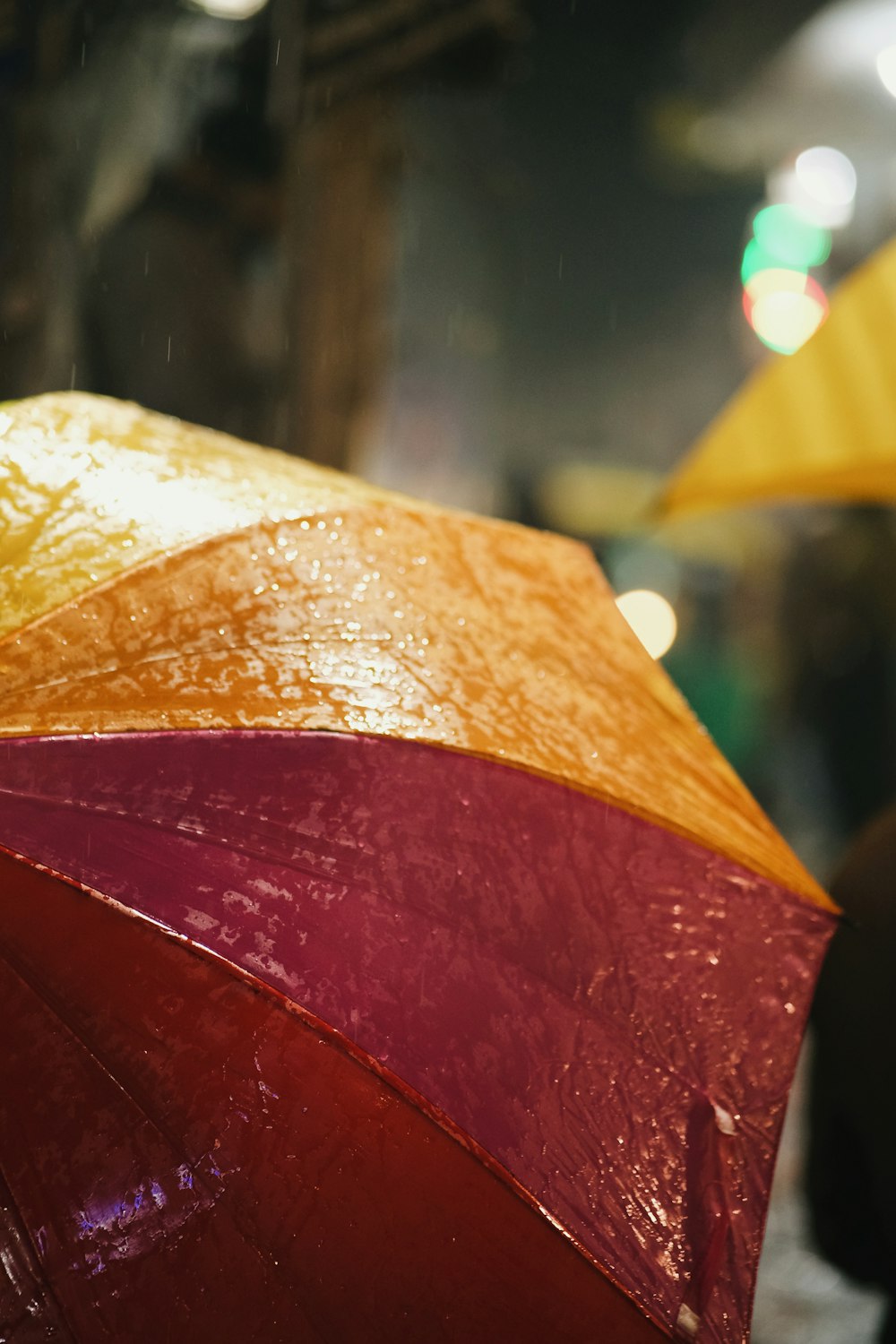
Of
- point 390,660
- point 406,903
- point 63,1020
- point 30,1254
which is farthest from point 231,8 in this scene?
point 30,1254

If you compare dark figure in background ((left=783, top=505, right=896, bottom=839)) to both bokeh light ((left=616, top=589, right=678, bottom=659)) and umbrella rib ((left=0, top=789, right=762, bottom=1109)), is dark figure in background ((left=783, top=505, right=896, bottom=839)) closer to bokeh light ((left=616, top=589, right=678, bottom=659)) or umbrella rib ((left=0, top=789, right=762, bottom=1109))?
bokeh light ((left=616, top=589, right=678, bottom=659))

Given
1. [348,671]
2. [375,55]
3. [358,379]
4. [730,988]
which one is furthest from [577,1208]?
[358,379]

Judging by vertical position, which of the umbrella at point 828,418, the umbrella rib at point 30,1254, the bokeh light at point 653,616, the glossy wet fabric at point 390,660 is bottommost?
the umbrella rib at point 30,1254

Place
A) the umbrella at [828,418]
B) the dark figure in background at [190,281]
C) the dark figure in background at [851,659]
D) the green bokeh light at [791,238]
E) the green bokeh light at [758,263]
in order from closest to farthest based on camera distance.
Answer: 1. the umbrella at [828,418]
2. the dark figure in background at [190,281]
3. the dark figure in background at [851,659]
4. the green bokeh light at [791,238]
5. the green bokeh light at [758,263]

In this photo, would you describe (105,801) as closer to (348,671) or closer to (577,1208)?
(348,671)

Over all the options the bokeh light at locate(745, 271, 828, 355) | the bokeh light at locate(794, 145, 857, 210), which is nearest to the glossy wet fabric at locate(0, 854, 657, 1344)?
the bokeh light at locate(745, 271, 828, 355)

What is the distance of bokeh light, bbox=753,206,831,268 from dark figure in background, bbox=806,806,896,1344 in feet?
50.6

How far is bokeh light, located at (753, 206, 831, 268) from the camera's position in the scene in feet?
53.0

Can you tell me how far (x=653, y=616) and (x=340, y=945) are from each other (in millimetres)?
15641

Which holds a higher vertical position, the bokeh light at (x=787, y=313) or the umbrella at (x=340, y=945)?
the bokeh light at (x=787, y=313)

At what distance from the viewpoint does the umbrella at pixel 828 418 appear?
9.93 feet

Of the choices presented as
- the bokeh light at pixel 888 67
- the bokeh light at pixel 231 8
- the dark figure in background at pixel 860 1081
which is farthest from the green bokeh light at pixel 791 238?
the dark figure in background at pixel 860 1081

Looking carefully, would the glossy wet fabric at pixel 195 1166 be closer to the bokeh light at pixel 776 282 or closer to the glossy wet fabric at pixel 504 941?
the glossy wet fabric at pixel 504 941

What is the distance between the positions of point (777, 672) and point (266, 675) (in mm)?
13039
